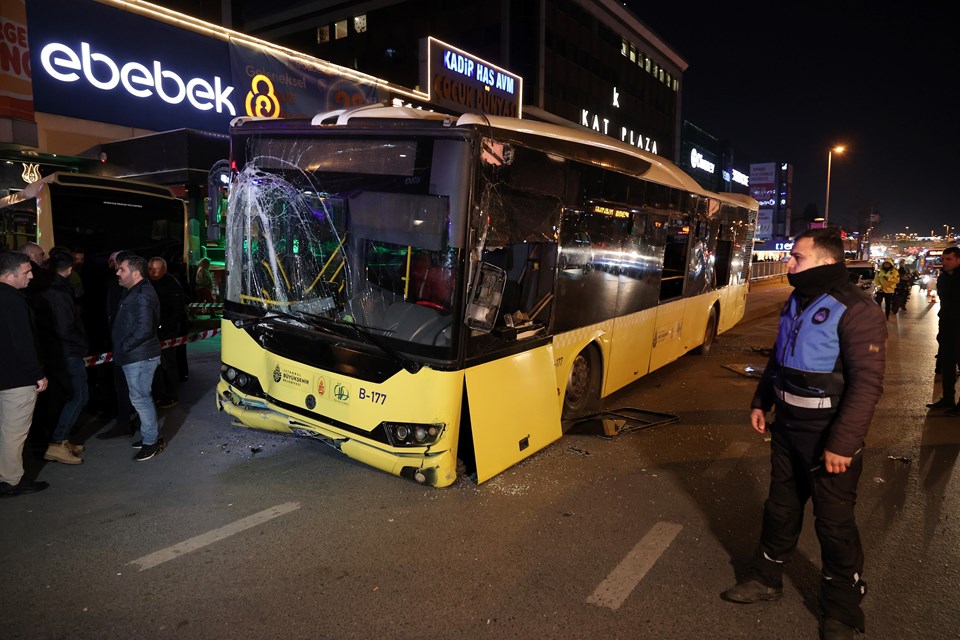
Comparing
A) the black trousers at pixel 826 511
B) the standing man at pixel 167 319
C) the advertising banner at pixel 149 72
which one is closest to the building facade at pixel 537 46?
the advertising banner at pixel 149 72

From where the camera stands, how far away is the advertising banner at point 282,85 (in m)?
13.5

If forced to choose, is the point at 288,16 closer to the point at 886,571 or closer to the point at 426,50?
the point at 426,50

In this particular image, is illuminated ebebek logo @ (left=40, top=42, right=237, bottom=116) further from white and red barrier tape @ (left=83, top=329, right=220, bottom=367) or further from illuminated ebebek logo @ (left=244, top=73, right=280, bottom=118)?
white and red barrier tape @ (left=83, top=329, right=220, bottom=367)

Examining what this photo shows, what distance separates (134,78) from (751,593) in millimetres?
13720

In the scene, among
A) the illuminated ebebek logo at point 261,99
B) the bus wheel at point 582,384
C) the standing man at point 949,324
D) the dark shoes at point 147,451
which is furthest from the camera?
the illuminated ebebek logo at point 261,99

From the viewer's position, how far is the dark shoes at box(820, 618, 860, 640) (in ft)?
10.2

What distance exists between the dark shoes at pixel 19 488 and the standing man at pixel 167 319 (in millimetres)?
2264

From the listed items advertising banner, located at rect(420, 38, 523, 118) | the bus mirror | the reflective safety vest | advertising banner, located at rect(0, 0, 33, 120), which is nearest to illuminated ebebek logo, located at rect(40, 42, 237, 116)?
advertising banner, located at rect(0, 0, 33, 120)

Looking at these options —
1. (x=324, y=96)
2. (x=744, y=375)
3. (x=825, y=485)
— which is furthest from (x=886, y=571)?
(x=324, y=96)

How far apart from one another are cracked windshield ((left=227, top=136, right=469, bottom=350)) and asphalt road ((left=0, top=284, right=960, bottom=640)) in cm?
143

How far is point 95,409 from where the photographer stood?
6.89m

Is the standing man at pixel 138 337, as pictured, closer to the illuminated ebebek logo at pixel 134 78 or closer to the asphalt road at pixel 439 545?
the asphalt road at pixel 439 545

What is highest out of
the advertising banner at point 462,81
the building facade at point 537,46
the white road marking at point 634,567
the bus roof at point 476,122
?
the building facade at point 537,46

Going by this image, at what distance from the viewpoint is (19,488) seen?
15.1ft
